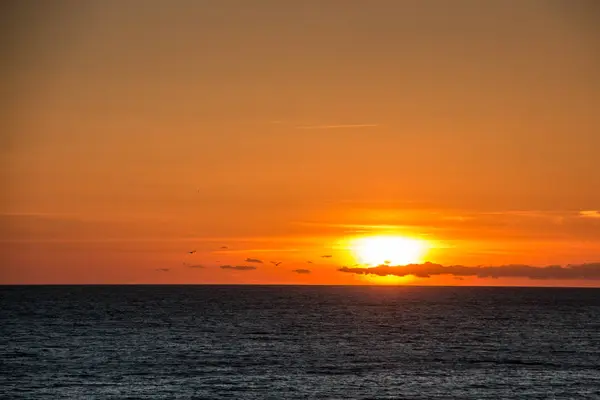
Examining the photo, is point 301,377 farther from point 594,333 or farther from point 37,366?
point 594,333

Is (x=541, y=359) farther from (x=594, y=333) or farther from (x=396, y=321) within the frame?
(x=396, y=321)

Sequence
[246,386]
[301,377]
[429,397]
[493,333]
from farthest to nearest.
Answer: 1. [493,333]
2. [301,377]
3. [246,386]
4. [429,397]

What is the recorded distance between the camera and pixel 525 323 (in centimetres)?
16800

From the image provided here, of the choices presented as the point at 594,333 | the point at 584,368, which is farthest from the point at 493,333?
the point at 584,368

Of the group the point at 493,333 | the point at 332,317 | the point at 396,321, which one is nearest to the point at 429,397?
the point at 493,333

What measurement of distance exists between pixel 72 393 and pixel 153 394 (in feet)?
22.0

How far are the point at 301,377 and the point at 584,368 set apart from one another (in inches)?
1195

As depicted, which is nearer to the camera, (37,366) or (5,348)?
(37,366)

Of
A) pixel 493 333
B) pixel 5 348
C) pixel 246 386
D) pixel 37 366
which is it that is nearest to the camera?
pixel 246 386

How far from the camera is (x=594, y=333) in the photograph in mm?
141000

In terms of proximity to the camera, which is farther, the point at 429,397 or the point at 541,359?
the point at 541,359

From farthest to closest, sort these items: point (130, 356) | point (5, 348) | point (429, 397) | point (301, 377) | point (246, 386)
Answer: point (5, 348) < point (130, 356) < point (301, 377) < point (246, 386) < point (429, 397)

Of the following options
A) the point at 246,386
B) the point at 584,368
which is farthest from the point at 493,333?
the point at 246,386

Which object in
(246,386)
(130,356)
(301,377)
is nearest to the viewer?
(246,386)
